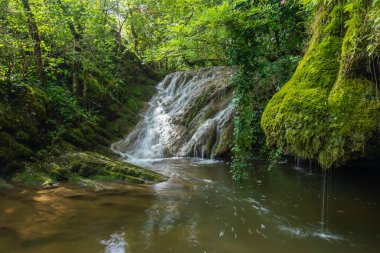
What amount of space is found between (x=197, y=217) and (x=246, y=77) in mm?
3461

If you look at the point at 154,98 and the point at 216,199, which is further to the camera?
the point at 154,98

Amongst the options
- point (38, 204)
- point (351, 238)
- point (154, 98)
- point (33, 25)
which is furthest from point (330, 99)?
point (154, 98)

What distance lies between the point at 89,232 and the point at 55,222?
26.4 inches

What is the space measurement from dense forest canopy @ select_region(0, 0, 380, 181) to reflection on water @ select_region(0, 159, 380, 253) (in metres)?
1.05

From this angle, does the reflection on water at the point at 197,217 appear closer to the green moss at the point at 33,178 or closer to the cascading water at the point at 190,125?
the green moss at the point at 33,178

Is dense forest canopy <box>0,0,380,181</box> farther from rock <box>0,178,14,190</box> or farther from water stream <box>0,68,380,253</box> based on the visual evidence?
water stream <box>0,68,380,253</box>

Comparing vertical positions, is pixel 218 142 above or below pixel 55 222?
above

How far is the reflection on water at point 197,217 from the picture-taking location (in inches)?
155

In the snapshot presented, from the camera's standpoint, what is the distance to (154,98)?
16.9 metres

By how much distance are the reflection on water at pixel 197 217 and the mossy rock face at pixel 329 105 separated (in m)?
1.30

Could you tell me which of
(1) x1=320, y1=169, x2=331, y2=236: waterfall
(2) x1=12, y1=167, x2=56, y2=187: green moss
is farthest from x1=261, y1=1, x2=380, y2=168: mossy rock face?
(2) x1=12, y1=167, x2=56, y2=187: green moss

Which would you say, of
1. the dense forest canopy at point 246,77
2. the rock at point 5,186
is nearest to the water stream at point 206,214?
the rock at point 5,186

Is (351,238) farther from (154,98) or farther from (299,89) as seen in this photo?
(154,98)

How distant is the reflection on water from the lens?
3938mm
